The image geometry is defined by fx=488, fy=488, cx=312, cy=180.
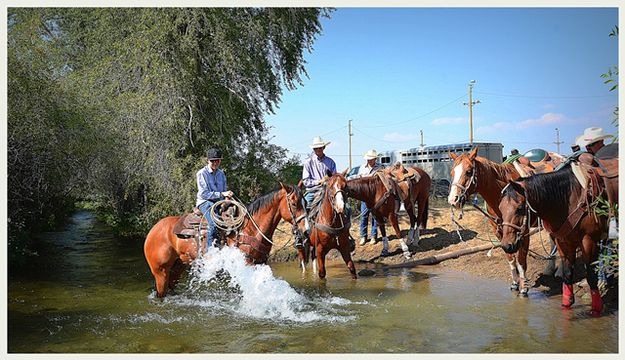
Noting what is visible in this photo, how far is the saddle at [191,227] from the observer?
7.18 metres

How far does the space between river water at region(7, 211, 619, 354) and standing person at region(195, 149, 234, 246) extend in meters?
0.42

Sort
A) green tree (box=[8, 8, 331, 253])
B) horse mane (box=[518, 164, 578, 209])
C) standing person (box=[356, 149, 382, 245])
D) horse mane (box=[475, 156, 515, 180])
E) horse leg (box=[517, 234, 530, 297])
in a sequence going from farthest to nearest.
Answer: green tree (box=[8, 8, 331, 253])
standing person (box=[356, 149, 382, 245])
horse mane (box=[475, 156, 515, 180])
horse leg (box=[517, 234, 530, 297])
horse mane (box=[518, 164, 578, 209])

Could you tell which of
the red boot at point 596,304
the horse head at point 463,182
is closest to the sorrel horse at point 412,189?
the horse head at point 463,182

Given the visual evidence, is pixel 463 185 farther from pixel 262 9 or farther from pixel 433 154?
pixel 433 154

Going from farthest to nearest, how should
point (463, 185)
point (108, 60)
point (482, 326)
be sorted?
point (108, 60) → point (463, 185) → point (482, 326)

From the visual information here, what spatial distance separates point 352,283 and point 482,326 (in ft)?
10.2

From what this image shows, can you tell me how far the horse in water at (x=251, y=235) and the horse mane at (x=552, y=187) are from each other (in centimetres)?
313

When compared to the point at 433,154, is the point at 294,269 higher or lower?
lower

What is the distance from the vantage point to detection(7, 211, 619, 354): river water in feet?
18.0

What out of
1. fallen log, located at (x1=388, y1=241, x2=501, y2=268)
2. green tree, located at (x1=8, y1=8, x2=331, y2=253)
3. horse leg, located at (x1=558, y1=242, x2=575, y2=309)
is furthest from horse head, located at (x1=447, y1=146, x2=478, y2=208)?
green tree, located at (x1=8, y1=8, x2=331, y2=253)

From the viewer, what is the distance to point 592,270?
617 centimetres

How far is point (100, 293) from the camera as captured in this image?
848cm

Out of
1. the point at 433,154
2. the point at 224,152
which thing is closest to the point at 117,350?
the point at 224,152

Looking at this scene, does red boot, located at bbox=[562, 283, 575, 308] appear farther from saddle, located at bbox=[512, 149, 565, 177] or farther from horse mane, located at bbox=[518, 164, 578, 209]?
saddle, located at bbox=[512, 149, 565, 177]
